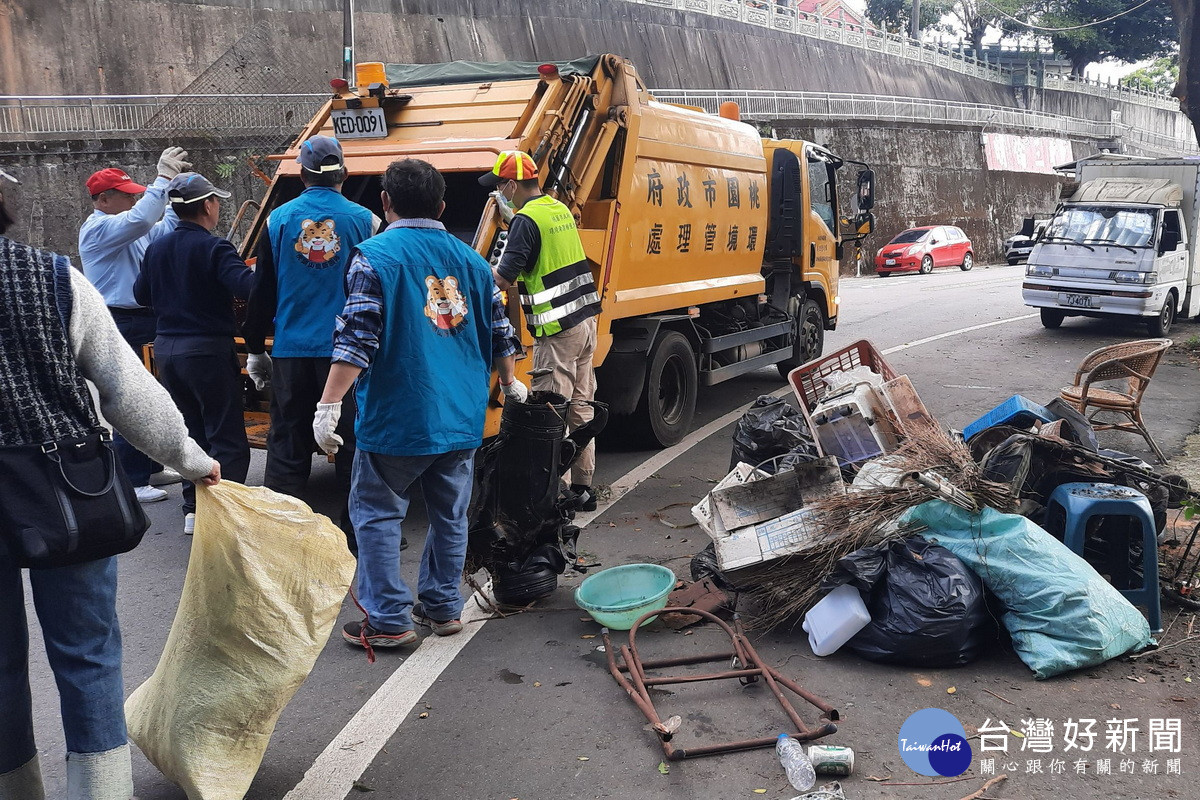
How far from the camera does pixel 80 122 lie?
50.7ft

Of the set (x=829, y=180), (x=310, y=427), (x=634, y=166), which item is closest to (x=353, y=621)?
(x=310, y=427)

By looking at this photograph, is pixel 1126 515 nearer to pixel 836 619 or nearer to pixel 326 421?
pixel 836 619

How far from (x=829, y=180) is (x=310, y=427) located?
7308mm

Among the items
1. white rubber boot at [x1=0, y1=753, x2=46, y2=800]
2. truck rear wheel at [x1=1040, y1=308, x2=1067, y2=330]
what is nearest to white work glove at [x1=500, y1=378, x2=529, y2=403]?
white rubber boot at [x1=0, y1=753, x2=46, y2=800]

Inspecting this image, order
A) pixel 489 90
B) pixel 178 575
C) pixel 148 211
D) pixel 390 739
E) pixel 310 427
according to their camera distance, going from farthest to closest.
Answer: pixel 489 90
pixel 148 211
pixel 310 427
pixel 178 575
pixel 390 739

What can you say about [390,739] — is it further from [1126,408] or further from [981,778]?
[1126,408]

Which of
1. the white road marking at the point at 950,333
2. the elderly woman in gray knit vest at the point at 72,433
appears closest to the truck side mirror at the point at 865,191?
the white road marking at the point at 950,333

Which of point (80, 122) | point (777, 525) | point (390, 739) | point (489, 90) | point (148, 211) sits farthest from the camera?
point (80, 122)

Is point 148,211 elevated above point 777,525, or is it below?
above

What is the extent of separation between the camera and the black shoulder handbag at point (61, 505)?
2.34 meters

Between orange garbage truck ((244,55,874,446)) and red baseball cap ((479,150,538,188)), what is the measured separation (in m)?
0.18

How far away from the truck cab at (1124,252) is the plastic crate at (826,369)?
9.23 metres

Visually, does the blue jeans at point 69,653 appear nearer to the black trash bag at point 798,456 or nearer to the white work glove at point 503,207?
the black trash bag at point 798,456

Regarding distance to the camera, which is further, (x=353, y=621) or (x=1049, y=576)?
(x=353, y=621)
